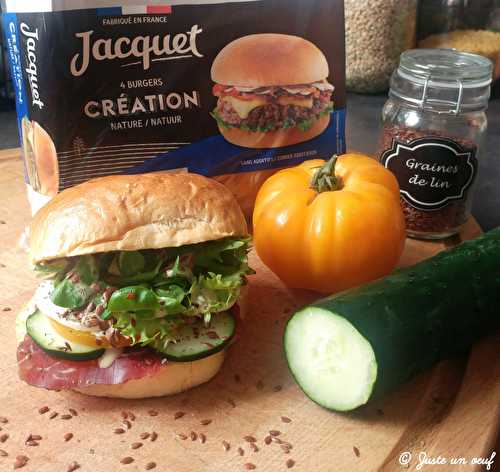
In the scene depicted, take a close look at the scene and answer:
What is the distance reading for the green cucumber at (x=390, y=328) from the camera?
3.70 ft

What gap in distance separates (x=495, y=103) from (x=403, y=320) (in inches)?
90.5

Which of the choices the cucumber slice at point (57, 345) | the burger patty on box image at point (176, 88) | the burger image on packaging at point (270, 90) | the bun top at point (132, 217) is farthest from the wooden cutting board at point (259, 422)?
the burger image on packaging at point (270, 90)

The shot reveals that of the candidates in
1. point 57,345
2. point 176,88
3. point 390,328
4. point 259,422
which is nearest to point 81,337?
point 57,345

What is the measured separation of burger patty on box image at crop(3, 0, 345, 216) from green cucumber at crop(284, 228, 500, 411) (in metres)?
0.76

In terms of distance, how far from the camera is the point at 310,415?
1232mm

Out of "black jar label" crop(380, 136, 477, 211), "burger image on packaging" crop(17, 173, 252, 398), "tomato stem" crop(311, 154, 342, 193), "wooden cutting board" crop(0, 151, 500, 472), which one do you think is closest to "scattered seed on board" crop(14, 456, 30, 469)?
"wooden cutting board" crop(0, 151, 500, 472)

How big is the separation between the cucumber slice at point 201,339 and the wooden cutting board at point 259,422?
116 mm

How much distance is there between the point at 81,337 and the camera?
1225 mm

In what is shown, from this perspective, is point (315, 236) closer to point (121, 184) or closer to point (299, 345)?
point (299, 345)

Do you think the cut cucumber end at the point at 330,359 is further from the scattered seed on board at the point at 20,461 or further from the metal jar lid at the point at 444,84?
the metal jar lid at the point at 444,84

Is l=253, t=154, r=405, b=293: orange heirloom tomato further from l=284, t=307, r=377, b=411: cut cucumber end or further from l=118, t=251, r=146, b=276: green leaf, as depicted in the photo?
l=118, t=251, r=146, b=276: green leaf

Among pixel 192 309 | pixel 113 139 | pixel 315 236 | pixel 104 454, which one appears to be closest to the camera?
pixel 104 454

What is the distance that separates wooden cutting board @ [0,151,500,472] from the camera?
3.69ft

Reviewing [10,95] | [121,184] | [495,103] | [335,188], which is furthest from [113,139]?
[495,103]
